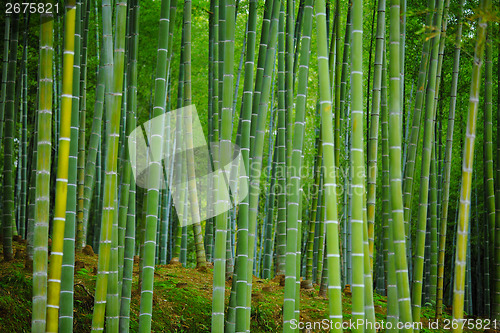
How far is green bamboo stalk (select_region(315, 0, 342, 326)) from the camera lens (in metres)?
1.87

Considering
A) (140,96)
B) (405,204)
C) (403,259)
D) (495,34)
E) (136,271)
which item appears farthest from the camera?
(140,96)

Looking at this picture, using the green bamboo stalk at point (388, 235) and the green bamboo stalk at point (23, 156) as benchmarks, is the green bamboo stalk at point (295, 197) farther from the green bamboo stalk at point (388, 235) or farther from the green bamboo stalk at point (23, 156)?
the green bamboo stalk at point (23, 156)

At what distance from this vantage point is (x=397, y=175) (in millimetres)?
2020

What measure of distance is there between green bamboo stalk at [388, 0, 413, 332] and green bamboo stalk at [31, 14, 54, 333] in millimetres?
1345

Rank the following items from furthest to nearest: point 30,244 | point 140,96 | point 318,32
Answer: point 140,96, point 30,244, point 318,32

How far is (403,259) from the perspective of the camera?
6.81ft

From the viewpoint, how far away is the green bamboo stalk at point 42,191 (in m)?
1.88

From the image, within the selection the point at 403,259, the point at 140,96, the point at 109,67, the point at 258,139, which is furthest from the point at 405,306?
the point at 140,96

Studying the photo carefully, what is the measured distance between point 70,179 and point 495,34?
2120 millimetres

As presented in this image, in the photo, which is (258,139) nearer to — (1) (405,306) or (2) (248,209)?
(2) (248,209)

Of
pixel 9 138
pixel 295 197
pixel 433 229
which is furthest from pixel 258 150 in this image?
pixel 433 229

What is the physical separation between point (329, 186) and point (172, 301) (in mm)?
2005

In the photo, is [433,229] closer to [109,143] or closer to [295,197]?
[295,197]

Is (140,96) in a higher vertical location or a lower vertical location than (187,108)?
higher
